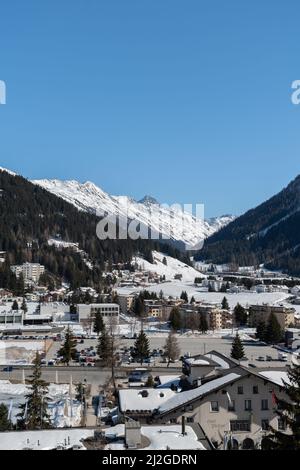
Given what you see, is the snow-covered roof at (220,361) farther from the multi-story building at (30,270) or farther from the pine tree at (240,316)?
the multi-story building at (30,270)

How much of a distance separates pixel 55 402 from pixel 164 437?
637 inches

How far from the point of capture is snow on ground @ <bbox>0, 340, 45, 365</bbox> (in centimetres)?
4398

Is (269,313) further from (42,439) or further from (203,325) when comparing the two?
(42,439)

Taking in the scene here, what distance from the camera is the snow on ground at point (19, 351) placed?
4398cm

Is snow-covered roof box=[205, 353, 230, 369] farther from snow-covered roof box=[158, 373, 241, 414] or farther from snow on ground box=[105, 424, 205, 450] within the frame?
snow on ground box=[105, 424, 205, 450]

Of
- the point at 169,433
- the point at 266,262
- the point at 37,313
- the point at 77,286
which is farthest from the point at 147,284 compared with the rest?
the point at 169,433

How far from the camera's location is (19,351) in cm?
4762

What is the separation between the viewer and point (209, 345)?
2108 inches

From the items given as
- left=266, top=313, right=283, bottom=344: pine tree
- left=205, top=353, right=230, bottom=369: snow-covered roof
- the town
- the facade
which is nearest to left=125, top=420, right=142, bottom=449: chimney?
the town

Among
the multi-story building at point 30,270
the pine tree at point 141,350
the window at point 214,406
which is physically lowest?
the pine tree at point 141,350

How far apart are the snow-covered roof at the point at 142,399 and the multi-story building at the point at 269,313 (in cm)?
5010

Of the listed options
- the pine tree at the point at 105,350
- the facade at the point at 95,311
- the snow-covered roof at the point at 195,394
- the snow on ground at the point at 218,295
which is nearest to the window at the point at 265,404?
the snow-covered roof at the point at 195,394

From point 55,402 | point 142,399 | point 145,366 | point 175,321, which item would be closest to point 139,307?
point 175,321

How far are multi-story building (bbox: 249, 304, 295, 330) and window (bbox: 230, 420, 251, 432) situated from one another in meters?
51.7
